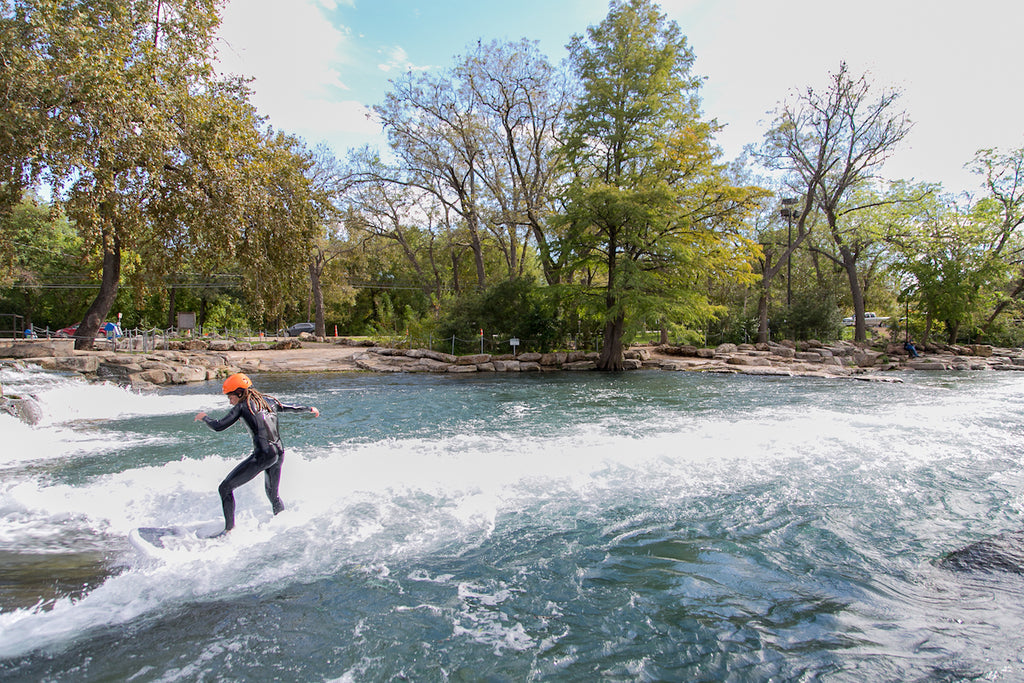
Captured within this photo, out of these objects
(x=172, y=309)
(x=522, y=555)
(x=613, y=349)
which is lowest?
(x=522, y=555)

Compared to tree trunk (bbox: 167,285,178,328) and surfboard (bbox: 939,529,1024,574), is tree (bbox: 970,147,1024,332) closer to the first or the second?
surfboard (bbox: 939,529,1024,574)

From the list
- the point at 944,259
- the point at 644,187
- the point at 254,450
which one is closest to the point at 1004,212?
the point at 944,259

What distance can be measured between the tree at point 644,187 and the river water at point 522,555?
36.2 feet

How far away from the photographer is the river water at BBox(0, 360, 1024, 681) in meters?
3.72

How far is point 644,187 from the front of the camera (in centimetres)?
2103

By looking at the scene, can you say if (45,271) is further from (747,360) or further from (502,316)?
(747,360)

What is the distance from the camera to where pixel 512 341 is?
2425 centimetres

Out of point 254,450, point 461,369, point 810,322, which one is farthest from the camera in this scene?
point 810,322

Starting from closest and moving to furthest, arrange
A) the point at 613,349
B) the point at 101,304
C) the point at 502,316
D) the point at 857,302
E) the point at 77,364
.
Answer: the point at 77,364, the point at 101,304, the point at 613,349, the point at 502,316, the point at 857,302

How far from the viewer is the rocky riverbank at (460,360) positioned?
1736 centimetres

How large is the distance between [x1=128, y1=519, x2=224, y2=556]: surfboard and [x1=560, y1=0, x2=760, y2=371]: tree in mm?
16962

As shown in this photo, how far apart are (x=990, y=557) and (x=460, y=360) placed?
19272mm

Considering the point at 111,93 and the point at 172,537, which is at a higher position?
the point at 111,93

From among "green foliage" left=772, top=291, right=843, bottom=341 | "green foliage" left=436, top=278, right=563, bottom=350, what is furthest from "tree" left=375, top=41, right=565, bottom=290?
"green foliage" left=772, top=291, right=843, bottom=341
